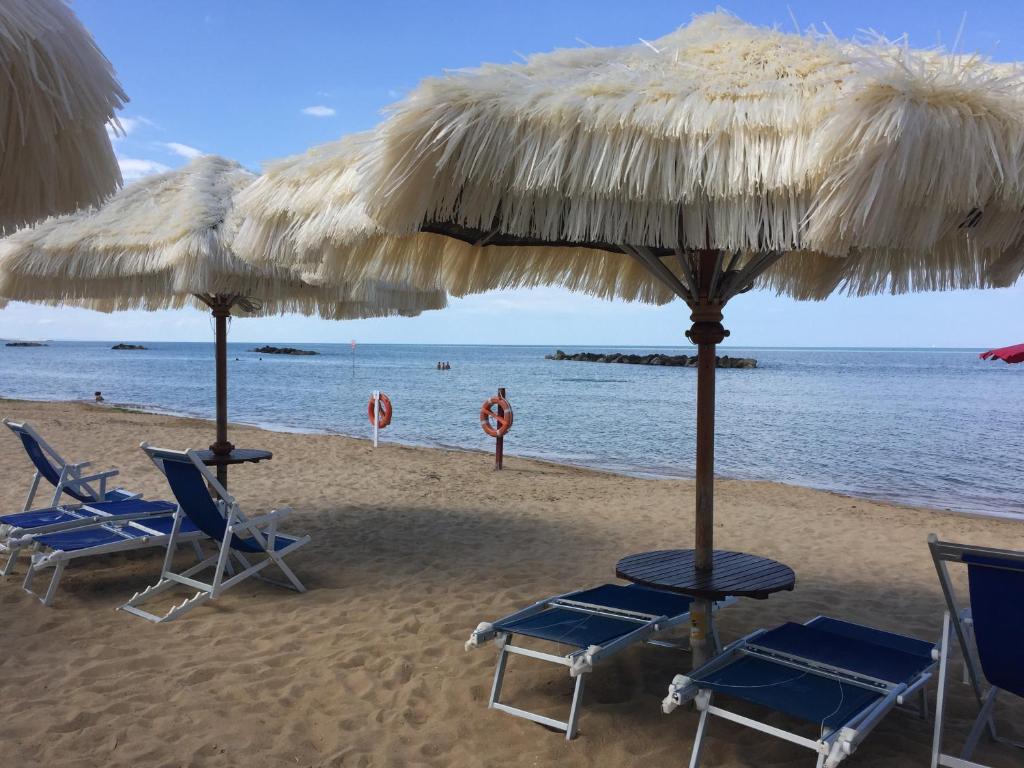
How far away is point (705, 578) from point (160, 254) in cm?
371

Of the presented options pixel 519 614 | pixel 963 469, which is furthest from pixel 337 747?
pixel 963 469

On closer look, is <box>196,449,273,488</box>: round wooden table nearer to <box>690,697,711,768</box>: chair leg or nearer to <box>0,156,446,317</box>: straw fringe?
<box>0,156,446,317</box>: straw fringe

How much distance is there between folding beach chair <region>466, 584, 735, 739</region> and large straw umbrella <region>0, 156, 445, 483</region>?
7.73ft

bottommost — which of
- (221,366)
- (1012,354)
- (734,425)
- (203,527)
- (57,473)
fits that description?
(734,425)

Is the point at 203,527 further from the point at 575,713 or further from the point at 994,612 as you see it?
the point at 994,612

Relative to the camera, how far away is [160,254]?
465 cm

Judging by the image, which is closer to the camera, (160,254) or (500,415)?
(160,254)

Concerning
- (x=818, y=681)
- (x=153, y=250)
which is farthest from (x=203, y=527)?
(x=818, y=681)

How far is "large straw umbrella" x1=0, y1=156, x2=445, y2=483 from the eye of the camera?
455 cm

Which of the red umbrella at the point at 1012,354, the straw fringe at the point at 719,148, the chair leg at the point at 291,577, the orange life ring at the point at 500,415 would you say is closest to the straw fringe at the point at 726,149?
the straw fringe at the point at 719,148

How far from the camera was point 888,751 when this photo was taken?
243 centimetres

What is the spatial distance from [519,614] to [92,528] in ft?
8.47

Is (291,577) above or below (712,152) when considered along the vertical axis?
below

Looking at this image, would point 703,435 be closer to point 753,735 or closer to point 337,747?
point 753,735
